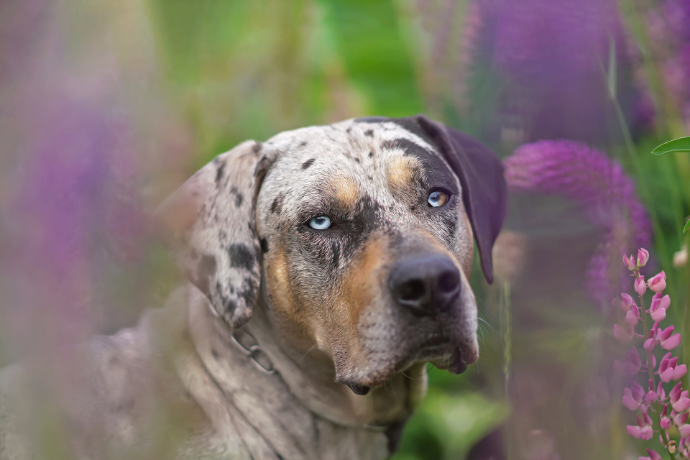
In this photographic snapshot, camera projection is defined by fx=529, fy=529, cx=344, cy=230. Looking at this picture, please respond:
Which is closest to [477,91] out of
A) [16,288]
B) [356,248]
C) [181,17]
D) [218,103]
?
[218,103]

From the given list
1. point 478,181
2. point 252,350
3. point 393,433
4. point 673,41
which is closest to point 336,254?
point 252,350

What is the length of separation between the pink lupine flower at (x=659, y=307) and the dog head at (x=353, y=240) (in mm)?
614

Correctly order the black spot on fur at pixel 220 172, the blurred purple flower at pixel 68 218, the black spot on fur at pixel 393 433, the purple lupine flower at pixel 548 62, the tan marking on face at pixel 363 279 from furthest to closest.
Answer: the purple lupine flower at pixel 548 62 < the black spot on fur at pixel 393 433 < the black spot on fur at pixel 220 172 < the tan marking on face at pixel 363 279 < the blurred purple flower at pixel 68 218

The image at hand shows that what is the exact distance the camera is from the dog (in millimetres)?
1945

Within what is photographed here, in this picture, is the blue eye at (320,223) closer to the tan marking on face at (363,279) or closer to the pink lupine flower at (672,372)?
the tan marking on face at (363,279)

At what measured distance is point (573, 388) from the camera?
1.86 metres

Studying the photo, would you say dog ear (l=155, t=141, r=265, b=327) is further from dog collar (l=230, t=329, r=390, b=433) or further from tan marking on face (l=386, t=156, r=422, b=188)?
tan marking on face (l=386, t=156, r=422, b=188)

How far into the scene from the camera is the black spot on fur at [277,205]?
7.55 ft

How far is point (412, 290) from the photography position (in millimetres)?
1836

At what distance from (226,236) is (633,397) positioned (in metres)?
1.61

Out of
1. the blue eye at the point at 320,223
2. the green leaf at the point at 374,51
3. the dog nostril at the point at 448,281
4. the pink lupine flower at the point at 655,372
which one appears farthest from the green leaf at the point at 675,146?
the green leaf at the point at 374,51

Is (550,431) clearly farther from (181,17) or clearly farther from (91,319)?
(181,17)

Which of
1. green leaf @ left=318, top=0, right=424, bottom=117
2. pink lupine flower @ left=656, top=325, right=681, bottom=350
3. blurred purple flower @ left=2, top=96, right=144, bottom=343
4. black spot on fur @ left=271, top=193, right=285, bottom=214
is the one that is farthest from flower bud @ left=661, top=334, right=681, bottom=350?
green leaf @ left=318, top=0, right=424, bottom=117

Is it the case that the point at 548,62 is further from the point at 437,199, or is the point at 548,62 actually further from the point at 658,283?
the point at 658,283
